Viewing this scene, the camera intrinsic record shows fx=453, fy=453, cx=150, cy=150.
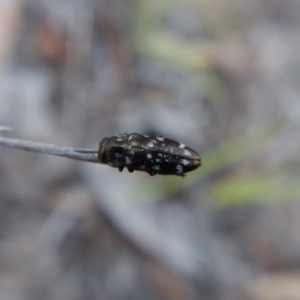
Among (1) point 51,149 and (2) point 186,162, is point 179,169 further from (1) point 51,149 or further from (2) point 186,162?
(1) point 51,149

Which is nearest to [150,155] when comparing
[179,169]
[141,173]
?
[179,169]

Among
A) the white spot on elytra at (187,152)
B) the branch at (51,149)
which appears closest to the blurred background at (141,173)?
the white spot on elytra at (187,152)

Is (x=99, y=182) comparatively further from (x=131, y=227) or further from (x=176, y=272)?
(x=176, y=272)

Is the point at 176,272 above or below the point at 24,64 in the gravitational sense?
below

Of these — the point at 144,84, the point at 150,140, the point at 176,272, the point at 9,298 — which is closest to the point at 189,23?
the point at 144,84

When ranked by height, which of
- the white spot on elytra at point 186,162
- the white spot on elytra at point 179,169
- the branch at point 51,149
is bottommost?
the branch at point 51,149

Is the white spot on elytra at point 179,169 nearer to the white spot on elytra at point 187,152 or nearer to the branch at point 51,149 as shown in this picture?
the white spot on elytra at point 187,152
